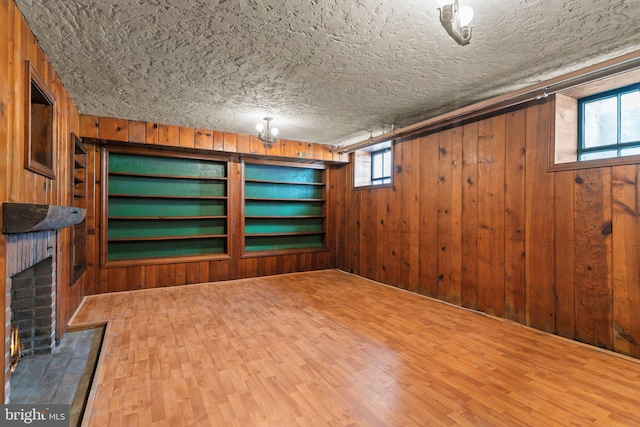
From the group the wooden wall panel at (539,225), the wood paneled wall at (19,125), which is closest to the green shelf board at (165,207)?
the wood paneled wall at (19,125)

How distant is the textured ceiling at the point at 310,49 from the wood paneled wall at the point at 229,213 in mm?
530

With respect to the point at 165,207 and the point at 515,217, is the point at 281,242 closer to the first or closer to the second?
the point at 165,207

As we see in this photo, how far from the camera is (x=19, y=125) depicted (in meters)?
1.73

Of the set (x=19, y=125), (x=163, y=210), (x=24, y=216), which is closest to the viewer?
(x=24, y=216)

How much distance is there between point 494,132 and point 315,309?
8.54 ft

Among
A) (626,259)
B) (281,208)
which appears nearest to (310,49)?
(626,259)

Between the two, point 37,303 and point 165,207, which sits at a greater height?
point 165,207

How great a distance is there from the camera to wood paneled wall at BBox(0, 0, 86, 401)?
1.53 meters

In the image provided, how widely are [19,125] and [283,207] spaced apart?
152 inches

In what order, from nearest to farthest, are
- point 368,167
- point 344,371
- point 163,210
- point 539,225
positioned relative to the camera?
point 344,371
point 539,225
point 163,210
point 368,167

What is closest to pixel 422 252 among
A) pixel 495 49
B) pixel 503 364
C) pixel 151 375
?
pixel 503 364

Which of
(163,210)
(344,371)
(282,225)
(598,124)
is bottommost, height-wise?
(344,371)

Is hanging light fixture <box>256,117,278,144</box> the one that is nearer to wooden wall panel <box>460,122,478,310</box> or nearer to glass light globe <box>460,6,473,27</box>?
wooden wall panel <box>460,122,478,310</box>

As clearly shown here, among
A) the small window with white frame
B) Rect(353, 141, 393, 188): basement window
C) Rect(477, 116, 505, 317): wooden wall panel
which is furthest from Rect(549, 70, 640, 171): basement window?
Rect(353, 141, 393, 188): basement window
